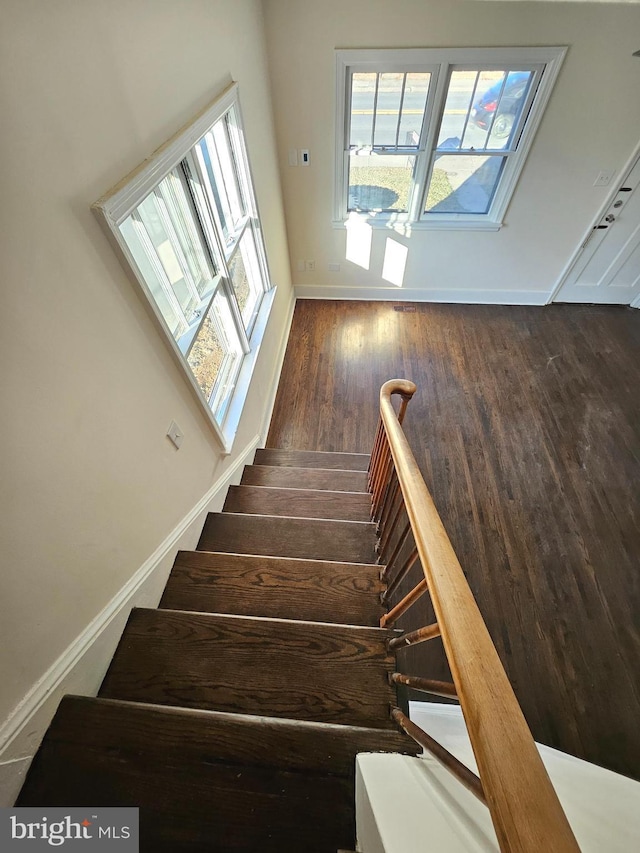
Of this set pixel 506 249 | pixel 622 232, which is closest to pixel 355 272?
pixel 506 249

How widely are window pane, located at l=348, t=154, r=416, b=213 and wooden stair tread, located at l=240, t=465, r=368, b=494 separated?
103 inches

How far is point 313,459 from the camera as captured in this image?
2.55m

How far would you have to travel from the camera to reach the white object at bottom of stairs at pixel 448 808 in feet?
1.90

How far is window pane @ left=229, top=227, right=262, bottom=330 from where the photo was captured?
95.8 inches

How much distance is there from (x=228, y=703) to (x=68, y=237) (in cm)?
134

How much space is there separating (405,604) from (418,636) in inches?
6.7

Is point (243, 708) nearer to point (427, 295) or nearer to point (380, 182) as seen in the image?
point (380, 182)

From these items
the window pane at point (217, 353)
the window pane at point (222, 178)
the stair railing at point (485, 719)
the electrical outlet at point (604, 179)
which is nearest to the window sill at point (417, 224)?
the electrical outlet at point (604, 179)

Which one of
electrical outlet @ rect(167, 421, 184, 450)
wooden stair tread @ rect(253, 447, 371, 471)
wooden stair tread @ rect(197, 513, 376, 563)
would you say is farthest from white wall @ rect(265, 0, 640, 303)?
wooden stair tread @ rect(197, 513, 376, 563)

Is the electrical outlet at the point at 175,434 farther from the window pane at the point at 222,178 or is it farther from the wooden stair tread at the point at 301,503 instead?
the window pane at the point at 222,178

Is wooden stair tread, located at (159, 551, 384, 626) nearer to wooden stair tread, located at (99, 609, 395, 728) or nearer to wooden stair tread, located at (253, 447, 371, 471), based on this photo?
wooden stair tread, located at (99, 609, 395, 728)

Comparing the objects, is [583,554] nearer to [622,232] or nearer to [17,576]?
[17,576]

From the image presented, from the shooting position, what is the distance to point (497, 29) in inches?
92.0

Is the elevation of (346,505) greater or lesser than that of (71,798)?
greater
